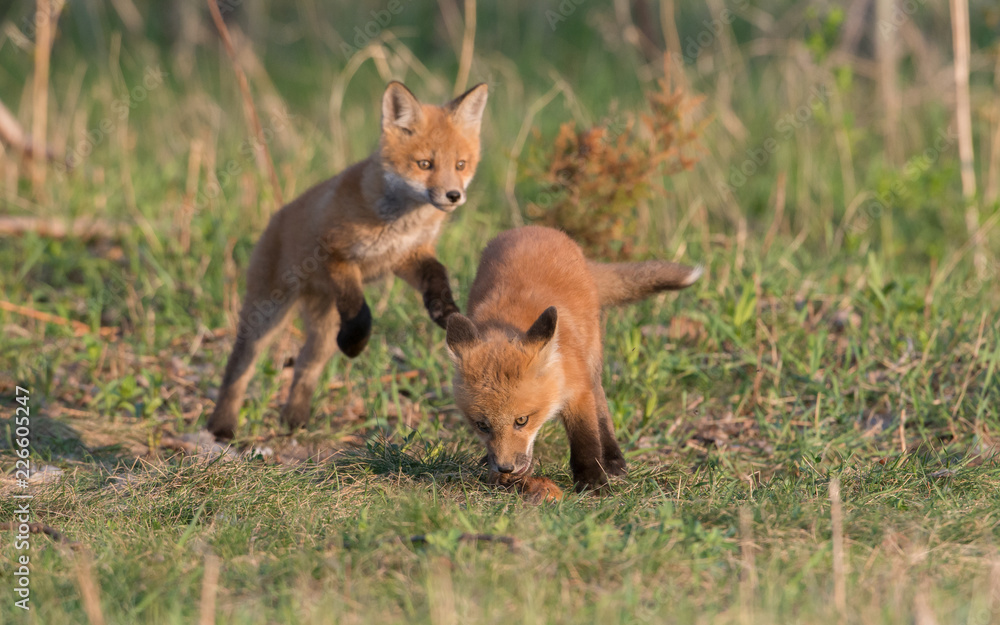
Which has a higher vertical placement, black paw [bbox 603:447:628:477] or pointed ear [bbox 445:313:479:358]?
pointed ear [bbox 445:313:479:358]

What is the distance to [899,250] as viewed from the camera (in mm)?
7277

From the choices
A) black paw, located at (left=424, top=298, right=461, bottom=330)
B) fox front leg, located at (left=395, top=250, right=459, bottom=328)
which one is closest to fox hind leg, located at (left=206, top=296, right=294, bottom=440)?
fox front leg, located at (left=395, top=250, right=459, bottom=328)

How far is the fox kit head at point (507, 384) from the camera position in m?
3.73

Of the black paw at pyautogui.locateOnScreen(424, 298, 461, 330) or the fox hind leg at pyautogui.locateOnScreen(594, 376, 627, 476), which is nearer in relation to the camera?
the fox hind leg at pyautogui.locateOnScreen(594, 376, 627, 476)

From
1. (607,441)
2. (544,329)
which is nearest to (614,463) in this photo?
(607,441)

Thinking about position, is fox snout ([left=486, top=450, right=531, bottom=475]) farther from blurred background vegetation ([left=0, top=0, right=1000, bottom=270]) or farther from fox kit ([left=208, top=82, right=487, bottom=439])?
blurred background vegetation ([left=0, top=0, right=1000, bottom=270])

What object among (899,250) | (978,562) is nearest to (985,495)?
(978,562)

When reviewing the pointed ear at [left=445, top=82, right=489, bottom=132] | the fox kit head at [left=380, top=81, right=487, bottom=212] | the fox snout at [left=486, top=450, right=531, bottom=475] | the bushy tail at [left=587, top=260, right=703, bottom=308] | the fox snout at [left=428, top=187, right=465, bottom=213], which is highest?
the pointed ear at [left=445, top=82, right=489, bottom=132]

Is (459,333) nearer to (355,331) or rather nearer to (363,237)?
(355,331)

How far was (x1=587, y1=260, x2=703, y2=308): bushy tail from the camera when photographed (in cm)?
463

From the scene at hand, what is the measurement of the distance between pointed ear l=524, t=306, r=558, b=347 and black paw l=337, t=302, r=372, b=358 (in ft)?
4.06

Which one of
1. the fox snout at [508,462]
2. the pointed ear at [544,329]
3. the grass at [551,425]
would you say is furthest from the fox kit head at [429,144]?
the fox snout at [508,462]

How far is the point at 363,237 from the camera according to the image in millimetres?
4840

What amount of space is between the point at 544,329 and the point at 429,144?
1.58m
